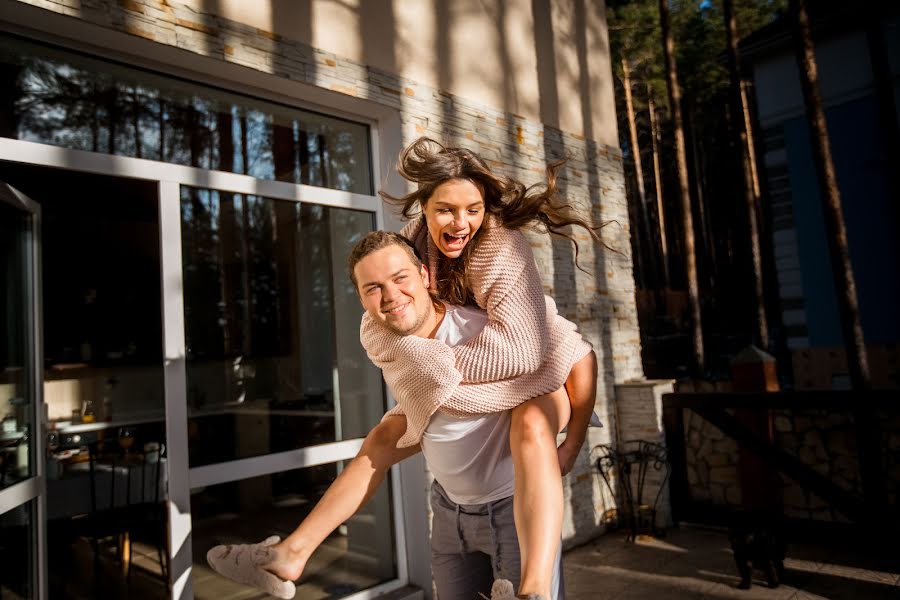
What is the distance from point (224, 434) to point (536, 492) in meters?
2.02

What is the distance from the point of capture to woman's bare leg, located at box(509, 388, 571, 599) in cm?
132

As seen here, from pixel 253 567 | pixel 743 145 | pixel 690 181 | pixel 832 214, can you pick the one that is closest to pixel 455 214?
pixel 253 567

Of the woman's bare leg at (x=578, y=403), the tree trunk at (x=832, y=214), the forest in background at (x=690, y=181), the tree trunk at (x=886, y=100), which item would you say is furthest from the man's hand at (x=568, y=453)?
the forest in background at (x=690, y=181)

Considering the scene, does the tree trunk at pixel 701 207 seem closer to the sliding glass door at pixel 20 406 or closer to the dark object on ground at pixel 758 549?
the dark object on ground at pixel 758 549

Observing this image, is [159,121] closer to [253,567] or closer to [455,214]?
[455,214]

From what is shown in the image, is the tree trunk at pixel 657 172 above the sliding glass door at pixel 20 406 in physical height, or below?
above

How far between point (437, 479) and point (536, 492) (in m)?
0.47

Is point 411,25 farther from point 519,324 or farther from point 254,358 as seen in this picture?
point 519,324

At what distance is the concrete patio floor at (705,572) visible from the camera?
3502 millimetres

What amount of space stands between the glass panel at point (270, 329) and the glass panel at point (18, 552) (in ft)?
2.38

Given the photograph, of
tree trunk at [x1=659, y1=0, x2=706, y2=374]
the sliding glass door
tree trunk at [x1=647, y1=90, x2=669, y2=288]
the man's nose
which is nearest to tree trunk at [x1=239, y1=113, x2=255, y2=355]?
the sliding glass door

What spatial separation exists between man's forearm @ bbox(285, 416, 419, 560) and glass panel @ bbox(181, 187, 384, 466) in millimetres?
1481

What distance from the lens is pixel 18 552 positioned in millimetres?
2646

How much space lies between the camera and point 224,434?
9.64ft
